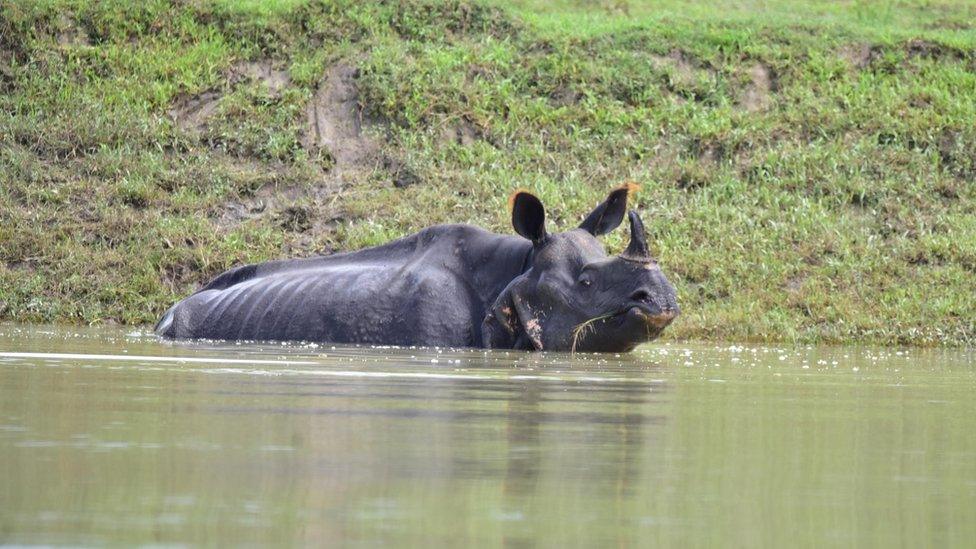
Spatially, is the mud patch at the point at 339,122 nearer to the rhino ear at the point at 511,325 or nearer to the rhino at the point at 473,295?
the rhino at the point at 473,295

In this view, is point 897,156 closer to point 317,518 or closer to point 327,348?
point 327,348

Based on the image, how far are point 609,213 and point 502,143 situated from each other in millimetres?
8958

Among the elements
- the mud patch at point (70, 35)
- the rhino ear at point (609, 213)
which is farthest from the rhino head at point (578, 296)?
the mud patch at point (70, 35)

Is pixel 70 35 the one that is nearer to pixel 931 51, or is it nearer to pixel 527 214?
pixel 931 51

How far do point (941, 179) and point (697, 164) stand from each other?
2707 millimetres

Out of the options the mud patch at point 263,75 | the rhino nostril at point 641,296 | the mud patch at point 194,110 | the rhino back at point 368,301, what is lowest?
the rhino back at point 368,301

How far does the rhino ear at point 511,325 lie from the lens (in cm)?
982

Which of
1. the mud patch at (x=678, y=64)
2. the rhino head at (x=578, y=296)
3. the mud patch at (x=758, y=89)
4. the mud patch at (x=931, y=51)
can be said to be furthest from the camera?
the mud patch at (x=931, y=51)

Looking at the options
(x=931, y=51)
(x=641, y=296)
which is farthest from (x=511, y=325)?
(x=931, y=51)

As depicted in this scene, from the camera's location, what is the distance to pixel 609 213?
10703 mm

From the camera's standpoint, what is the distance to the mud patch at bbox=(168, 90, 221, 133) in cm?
2023

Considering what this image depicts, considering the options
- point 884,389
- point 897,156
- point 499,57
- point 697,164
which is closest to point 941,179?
point 897,156

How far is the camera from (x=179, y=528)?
270cm

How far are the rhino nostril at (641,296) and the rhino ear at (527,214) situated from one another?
3.21 feet
